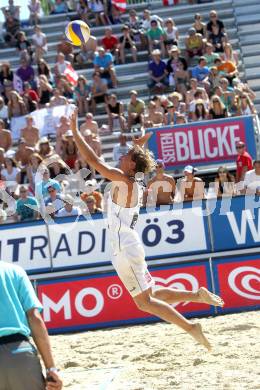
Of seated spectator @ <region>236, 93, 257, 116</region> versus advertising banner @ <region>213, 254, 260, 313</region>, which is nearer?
advertising banner @ <region>213, 254, 260, 313</region>

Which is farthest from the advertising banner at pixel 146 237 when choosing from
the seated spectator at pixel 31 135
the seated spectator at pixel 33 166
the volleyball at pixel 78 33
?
the seated spectator at pixel 31 135

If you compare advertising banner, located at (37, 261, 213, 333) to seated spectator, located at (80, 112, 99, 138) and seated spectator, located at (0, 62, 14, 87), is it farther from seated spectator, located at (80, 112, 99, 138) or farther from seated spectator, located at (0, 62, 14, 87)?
seated spectator, located at (0, 62, 14, 87)

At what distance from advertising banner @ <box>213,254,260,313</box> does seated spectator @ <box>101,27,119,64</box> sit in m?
9.09

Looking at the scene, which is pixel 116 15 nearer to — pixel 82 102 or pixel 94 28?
pixel 94 28

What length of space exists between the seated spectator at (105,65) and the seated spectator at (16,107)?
1743 millimetres

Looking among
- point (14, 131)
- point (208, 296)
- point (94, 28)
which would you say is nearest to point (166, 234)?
point (208, 296)

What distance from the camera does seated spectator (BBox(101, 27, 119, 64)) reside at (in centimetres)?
1938

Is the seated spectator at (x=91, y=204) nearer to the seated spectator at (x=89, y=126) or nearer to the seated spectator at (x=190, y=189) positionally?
the seated spectator at (x=190, y=189)

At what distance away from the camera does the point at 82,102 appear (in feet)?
58.8

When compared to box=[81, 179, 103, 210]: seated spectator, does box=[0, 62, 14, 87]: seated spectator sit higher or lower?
higher

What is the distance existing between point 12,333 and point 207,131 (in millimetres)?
11227

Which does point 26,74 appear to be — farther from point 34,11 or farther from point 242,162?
point 242,162

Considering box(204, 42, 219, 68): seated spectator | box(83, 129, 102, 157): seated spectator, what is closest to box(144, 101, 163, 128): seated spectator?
box(83, 129, 102, 157): seated spectator

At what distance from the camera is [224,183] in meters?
13.7
